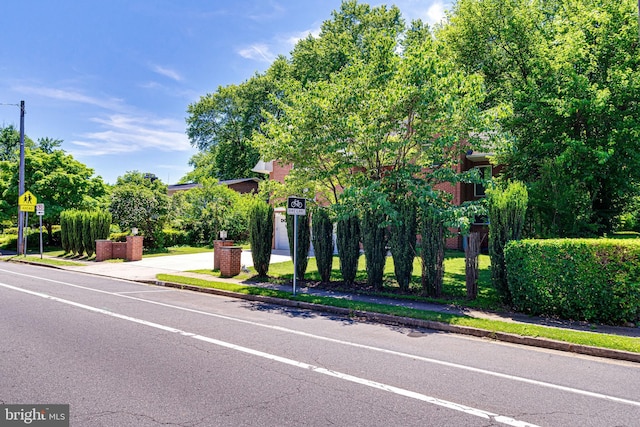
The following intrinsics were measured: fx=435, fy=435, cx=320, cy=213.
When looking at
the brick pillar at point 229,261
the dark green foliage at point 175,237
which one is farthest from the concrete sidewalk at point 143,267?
the dark green foliage at point 175,237

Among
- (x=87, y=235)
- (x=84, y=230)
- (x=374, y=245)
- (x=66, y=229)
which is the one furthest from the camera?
(x=66, y=229)

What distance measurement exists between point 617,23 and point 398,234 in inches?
384

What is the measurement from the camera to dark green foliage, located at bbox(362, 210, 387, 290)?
13.1 m

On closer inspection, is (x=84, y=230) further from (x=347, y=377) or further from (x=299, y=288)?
(x=347, y=377)

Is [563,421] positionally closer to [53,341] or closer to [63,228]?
[53,341]

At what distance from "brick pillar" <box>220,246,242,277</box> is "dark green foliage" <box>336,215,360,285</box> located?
4.19 m

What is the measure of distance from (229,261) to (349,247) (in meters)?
4.69

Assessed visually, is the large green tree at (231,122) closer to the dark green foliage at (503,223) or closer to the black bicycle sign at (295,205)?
the black bicycle sign at (295,205)

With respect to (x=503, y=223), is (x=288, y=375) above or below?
below

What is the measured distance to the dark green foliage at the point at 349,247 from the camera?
45.5ft

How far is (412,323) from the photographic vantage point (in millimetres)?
9102

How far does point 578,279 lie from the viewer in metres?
8.89

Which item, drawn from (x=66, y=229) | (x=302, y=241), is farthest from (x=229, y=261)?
(x=66, y=229)

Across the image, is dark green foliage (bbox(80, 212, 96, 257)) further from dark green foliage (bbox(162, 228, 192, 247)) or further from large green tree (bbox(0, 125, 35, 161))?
large green tree (bbox(0, 125, 35, 161))
